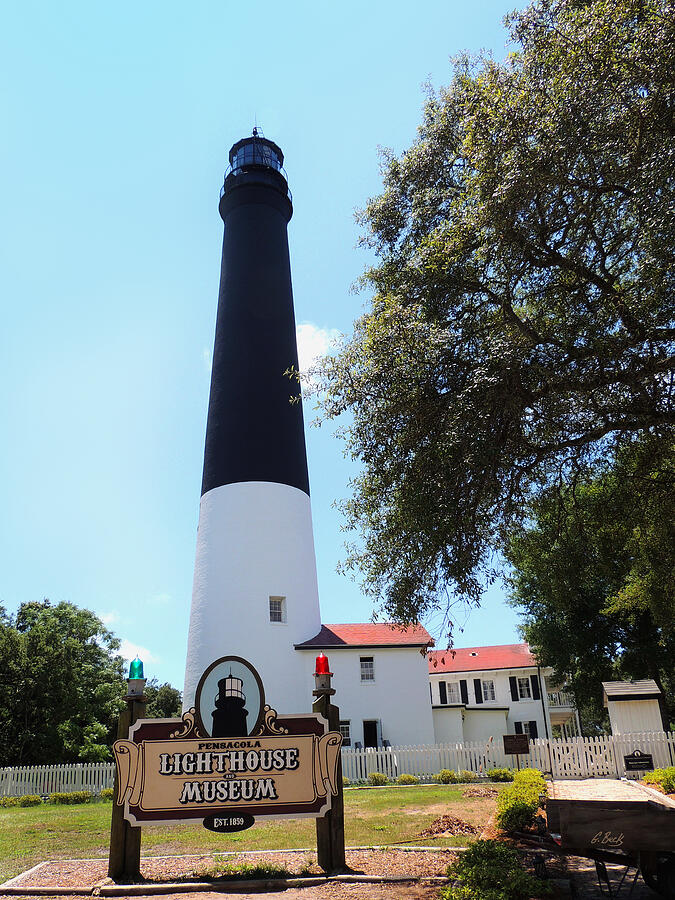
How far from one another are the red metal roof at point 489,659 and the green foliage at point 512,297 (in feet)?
114

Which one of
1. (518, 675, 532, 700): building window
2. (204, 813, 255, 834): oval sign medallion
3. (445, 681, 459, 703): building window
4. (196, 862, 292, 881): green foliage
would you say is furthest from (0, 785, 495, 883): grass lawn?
(445, 681, 459, 703): building window

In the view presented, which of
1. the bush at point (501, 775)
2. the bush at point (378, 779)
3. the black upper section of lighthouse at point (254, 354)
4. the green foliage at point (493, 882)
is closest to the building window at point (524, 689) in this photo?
the bush at point (378, 779)

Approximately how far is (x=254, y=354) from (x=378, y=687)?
47.7 feet

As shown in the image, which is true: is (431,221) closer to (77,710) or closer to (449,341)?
(449,341)

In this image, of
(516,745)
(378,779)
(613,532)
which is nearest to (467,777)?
(378,779)

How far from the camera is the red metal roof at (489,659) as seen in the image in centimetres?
4403

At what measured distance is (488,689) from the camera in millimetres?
44312

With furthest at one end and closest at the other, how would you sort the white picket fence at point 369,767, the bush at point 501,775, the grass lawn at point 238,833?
the white picket fence at point 369,767
the bush at point 501,775
the grass lawn at point 238,833

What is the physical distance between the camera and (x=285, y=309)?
27359 mm

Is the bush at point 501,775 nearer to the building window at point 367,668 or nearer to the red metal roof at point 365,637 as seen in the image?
the red metal roof at point 365,637

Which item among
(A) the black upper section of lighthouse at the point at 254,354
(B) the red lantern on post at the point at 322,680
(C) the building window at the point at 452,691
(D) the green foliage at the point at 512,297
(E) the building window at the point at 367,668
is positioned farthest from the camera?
(C) the building window at the point at 452,691

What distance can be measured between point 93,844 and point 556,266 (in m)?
12.1

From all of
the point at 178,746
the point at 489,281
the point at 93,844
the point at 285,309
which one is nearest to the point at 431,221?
the point at 489,281

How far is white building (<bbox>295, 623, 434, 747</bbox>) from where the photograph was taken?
27.5 metres
